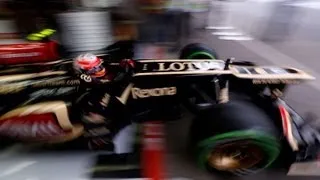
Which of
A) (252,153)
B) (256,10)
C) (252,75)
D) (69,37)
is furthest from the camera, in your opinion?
(256,10)

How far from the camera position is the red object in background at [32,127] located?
3.10 feet

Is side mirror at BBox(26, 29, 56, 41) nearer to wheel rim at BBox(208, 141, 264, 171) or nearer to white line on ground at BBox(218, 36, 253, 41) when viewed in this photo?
wheel rim at BBox(208, 141, 264, 171)

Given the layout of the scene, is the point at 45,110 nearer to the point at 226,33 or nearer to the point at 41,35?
the point at 41,35

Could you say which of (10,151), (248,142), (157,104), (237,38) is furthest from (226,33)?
(10,151)

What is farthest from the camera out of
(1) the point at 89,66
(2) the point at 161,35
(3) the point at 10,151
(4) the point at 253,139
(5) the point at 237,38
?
(5) the point at 237,38

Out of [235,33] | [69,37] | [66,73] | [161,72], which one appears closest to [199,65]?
[161,72]

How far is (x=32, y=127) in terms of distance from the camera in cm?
96

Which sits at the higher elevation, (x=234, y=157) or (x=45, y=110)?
(x=45, y=110)

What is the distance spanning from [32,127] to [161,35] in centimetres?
64

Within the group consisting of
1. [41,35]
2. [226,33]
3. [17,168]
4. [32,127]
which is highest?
[41,35]

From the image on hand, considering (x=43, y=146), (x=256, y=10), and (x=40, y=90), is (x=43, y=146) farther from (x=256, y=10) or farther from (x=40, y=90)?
(x=256, y=10)

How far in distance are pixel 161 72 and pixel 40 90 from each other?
1.07ft

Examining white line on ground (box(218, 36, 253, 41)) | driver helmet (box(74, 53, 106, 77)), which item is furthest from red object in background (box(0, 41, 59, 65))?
white line on ground (box(218, 36, 253, 41))

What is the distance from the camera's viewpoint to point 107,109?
966 millimetres
